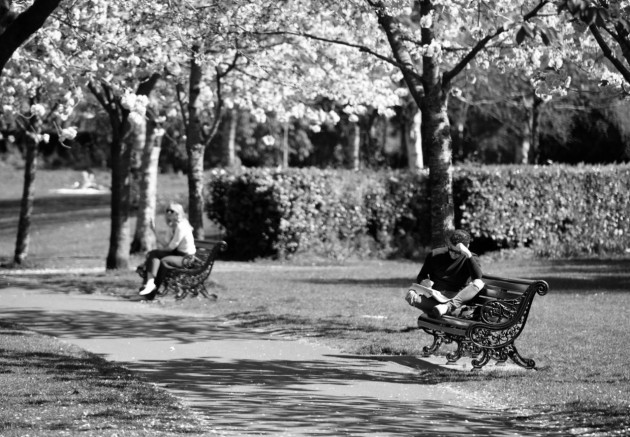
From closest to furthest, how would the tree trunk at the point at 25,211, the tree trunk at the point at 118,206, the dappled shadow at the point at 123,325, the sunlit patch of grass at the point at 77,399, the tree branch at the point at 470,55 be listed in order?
the sunlit patch of grass at the point at 77,399 < the tree branch at the point at 470,55 < the dappled shadow at the point at 123,325 < the tree trunk at the point at 118,206 < the tree trunk at the point at 25,211

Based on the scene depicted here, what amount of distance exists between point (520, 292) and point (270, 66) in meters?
9.32

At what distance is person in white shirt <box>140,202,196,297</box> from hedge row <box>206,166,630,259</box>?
807 cm

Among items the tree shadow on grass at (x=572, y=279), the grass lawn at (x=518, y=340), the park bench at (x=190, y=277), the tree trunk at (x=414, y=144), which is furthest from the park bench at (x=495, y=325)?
the tree trunk at (x=414, y=144)

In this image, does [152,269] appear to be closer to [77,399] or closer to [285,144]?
[77,399]

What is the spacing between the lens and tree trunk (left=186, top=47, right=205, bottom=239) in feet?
65.3

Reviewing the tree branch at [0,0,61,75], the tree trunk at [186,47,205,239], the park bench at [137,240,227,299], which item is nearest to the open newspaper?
the tree branch at [0,0,61,75]

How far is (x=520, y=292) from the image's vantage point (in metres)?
11.4

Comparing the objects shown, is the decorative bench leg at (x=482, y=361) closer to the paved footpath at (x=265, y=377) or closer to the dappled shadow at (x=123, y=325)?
the paved footpath at (x=265, y=377)

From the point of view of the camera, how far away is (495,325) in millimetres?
10891

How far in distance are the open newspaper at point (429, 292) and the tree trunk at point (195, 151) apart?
28.9 feet

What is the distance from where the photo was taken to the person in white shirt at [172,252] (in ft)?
56.2

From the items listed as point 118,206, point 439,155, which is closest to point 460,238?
point 439,155

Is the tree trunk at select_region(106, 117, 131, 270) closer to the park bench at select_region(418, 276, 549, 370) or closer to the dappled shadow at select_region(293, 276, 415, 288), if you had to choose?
the dappled shadow at select_region(293, 276, 415, 288)

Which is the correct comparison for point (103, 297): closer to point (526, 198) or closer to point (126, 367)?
point (126, 367)
